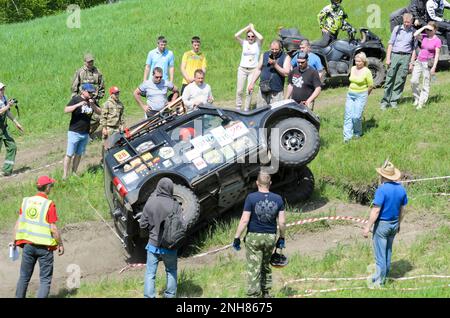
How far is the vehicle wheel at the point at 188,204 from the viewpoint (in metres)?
10.3

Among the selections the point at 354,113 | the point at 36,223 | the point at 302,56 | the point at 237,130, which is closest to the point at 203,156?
the point at 237,130

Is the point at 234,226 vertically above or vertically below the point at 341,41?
below

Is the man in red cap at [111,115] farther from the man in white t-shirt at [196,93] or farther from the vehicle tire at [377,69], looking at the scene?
the vehicle tire at [377,69]

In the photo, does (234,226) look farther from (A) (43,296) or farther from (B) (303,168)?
(A) (43,296)

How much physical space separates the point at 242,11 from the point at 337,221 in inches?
753

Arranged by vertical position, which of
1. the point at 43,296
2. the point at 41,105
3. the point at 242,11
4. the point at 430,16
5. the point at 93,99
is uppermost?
the point at 242,11

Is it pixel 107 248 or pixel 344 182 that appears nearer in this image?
pixel 107 248

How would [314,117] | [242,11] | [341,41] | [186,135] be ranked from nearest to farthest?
[186,135] < [314,117] < [341,41] < [242,11]

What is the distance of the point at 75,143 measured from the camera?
1336cm

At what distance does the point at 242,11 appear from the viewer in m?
29.5

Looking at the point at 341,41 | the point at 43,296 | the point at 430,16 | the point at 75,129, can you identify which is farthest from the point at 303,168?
the point at 430,16

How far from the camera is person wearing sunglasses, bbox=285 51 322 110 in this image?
1322 centimetres

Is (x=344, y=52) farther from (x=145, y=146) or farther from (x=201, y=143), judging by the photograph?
(x=145, y=146)

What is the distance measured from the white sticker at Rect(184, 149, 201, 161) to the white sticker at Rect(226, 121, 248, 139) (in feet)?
1.99
